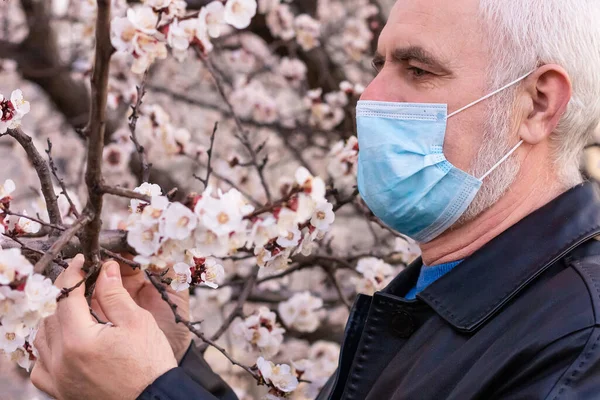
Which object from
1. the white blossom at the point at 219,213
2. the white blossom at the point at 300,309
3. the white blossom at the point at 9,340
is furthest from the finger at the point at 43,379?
the white blossom at the point at 300,309

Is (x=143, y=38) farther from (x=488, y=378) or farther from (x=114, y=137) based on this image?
(x=114, y=137)

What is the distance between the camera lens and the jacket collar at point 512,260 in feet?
4.98

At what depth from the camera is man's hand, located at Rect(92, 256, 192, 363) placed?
196cm

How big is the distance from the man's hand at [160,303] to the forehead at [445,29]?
93 centimetres

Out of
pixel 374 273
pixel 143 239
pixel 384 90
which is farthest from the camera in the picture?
pixel 374 273

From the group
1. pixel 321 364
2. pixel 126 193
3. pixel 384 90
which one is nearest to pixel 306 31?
pixel 321 364

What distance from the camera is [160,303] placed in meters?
2.01

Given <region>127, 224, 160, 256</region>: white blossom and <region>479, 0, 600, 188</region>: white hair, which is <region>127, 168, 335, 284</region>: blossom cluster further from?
<region>479, 0, 600, 188</region>: white hair

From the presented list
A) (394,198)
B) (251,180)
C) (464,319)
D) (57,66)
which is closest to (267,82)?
(251,180)

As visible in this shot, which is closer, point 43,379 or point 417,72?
point 43,379

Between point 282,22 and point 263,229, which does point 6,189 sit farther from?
point 282,22

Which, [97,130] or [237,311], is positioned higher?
[97,130]

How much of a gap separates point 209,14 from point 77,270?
24.3 inches

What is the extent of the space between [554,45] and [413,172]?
0.45m
